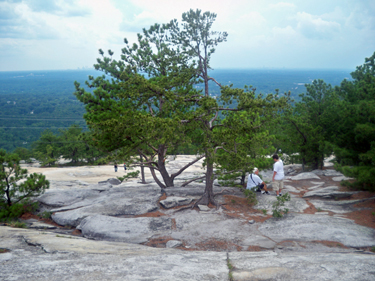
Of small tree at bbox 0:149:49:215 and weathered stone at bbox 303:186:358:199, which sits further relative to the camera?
weathered stone at bbox 303:186:358:199

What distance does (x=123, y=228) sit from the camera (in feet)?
33.8

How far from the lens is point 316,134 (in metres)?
20.2

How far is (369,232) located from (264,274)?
5.41 metres

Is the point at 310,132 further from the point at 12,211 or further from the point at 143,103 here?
the point at 12,211

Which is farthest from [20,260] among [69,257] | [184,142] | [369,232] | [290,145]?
[290,145]

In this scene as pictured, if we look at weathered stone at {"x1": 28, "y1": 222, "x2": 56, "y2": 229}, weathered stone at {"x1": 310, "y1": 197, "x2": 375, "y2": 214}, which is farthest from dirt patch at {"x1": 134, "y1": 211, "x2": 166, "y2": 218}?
weathered stone at {"x1": 310, "y1": 197, "x2": 375, "y2": 214}

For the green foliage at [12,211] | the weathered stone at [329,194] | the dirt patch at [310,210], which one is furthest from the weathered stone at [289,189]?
the green foliage at [12,211]

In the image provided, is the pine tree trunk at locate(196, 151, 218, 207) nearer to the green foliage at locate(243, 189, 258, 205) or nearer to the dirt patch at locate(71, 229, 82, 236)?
the green foliage at locate(243, 189, 258, 205)

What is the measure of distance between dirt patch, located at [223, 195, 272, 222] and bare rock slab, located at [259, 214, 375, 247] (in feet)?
2.12

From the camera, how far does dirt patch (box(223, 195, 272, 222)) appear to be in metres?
11.2

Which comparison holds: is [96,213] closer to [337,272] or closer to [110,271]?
[110,271]

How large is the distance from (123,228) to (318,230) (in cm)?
670

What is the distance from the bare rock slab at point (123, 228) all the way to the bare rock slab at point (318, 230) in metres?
3.71

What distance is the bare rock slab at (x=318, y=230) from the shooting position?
345 inches
